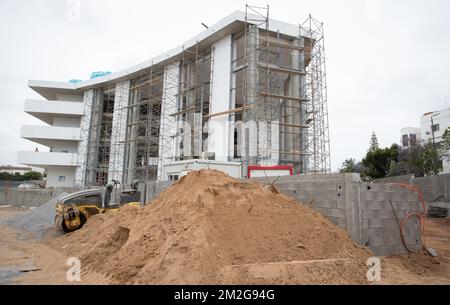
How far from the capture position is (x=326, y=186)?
22.9 feet

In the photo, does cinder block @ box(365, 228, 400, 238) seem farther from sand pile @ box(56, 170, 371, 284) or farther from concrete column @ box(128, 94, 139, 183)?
concrete column @ box(128, 94, 139, 183)

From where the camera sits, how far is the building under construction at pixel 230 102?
19.2m

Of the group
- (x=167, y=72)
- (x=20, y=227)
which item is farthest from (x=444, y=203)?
(x=167, y=72)

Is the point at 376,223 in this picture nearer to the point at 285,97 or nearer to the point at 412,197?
the point at 412,197

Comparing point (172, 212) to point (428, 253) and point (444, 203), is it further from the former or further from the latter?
point (444, 203)

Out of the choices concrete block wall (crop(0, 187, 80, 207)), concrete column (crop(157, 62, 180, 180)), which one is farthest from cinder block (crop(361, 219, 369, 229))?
concrete block wall (crop(0, 187, 80, 207))

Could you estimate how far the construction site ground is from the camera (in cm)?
483

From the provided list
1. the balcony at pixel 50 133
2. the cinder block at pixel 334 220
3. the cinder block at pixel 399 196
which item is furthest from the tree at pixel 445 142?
the balcony at pixel 50 133

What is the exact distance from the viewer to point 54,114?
3341 cm

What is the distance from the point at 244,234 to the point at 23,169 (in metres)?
112

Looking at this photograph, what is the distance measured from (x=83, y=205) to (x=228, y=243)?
8.46 metres

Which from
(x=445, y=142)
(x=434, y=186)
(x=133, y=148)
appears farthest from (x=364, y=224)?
(x=133, y=148)

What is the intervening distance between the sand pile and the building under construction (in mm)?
11711

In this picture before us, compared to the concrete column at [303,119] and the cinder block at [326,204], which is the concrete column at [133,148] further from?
the cinder block at [326,204]
